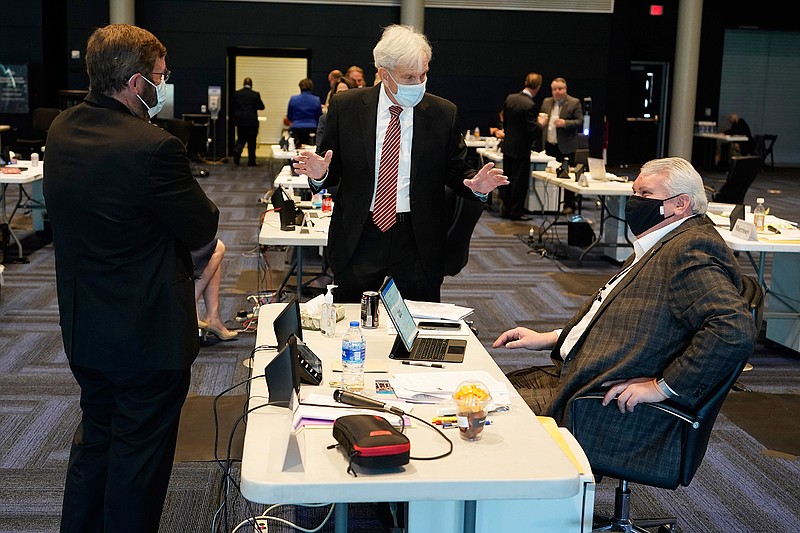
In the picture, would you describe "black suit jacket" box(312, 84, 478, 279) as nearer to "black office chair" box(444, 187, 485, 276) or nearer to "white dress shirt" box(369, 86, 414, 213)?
"white dress shirt" box(369, 86, 414, 213)

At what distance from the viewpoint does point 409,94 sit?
337cm

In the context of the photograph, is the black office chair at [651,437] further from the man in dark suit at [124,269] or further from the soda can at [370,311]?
the man in dark suit at [124,269]

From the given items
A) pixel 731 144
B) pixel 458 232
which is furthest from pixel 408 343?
pixel 731 144

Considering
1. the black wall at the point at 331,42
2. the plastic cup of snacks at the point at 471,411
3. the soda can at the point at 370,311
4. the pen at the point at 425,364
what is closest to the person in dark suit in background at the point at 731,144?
the black wall at the point at 331,42

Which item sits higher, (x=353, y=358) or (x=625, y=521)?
(x=353, y=358)

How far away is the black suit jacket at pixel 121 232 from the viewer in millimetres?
2256

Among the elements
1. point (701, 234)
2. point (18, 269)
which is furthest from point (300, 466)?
point (18, 269)

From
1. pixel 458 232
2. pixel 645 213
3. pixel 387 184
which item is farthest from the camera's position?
pixel 458 232

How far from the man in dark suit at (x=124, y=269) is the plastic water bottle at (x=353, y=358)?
1.33 ft

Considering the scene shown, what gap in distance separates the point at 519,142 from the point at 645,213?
7.28 m

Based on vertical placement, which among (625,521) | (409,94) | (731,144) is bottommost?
(625,521)

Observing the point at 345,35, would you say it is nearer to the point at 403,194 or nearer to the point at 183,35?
the point at 183,35

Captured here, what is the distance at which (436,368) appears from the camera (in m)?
2.68

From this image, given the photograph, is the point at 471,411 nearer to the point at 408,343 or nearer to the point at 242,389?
the point at 408,343
